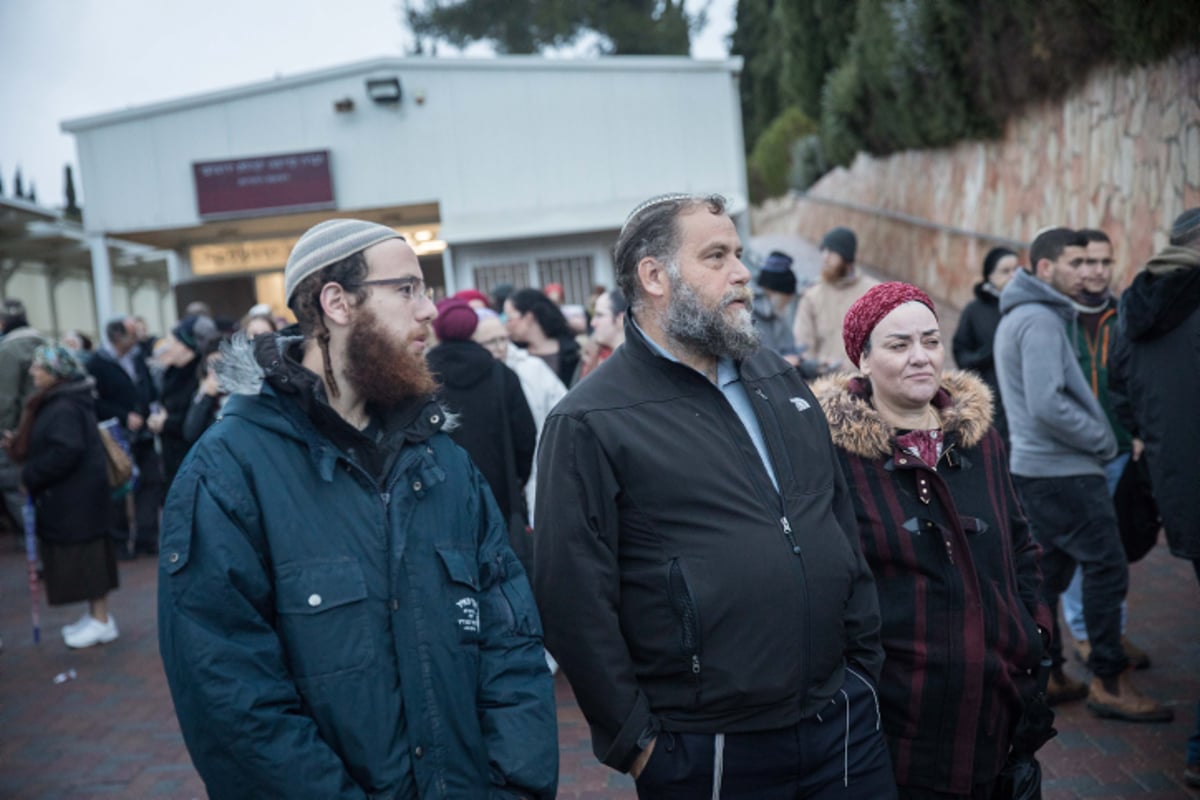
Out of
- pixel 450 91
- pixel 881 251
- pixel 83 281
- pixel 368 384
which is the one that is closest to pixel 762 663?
pixel 368 384

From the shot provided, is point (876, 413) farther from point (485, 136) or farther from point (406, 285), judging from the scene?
point (485, 136)

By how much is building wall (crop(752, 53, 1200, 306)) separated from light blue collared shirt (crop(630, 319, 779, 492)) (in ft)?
23.8

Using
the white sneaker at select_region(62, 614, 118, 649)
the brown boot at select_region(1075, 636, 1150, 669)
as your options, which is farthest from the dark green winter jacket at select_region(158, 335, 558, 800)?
the white sneaker at select_region(62, 614, 118, 649)

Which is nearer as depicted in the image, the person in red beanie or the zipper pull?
the zipper pull

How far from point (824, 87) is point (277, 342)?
19919mm

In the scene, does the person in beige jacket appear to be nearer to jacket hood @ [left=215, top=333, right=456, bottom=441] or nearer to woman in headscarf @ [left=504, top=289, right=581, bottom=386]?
woman in headscarf @ [left=504, top=289, right=581, bottom=386]

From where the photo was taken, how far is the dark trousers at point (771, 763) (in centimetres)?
245

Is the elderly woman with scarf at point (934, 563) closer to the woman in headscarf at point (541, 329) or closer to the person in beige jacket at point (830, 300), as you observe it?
the person in beige jacket at point (830, 300)

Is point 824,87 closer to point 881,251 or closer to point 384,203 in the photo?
point 881,251

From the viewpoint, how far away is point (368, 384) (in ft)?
7.62

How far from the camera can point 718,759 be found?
244 cm

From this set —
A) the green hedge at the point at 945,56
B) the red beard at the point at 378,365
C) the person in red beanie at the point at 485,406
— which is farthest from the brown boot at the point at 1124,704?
the green hedge at the point at 945,56

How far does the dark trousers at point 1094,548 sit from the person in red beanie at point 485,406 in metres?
2.60

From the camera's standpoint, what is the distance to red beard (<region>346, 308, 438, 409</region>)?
2.32 metres
